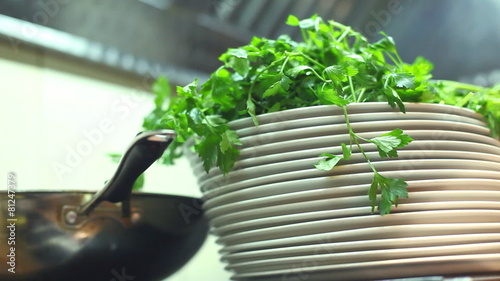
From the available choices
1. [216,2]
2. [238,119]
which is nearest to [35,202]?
[238,119]

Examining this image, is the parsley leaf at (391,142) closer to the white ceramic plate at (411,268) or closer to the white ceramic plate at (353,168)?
the white ceramic plate at (353,168)

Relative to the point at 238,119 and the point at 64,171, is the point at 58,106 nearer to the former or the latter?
the point at 64,171

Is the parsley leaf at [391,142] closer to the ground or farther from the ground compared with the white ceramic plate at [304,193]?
farther from the ground

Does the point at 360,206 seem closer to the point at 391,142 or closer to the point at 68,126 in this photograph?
the point at 391,142

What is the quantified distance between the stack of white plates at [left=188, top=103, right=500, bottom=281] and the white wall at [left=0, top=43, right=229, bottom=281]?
47 cm

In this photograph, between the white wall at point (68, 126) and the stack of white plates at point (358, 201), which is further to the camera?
the white wall at point (68, 126)

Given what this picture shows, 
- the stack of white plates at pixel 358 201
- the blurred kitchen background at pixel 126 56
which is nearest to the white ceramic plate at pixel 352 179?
the stack of white plates at pixel 358 201

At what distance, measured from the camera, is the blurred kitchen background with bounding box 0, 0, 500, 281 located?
1073 millimetres

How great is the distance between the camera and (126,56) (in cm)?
127

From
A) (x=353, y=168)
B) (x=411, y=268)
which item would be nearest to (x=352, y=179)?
(x=353, y=168)

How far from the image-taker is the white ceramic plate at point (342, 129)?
0.64m

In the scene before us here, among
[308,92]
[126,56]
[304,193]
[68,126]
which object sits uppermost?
[126,56]

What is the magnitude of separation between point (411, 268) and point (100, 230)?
1.35 feet

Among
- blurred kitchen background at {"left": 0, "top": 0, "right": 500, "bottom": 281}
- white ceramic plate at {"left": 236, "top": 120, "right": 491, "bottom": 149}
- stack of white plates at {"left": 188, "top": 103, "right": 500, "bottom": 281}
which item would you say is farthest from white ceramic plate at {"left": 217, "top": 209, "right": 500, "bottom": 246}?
blurred kitchen background at {"left": 0, "top": 0, "right": 500, "bottom": 281}
